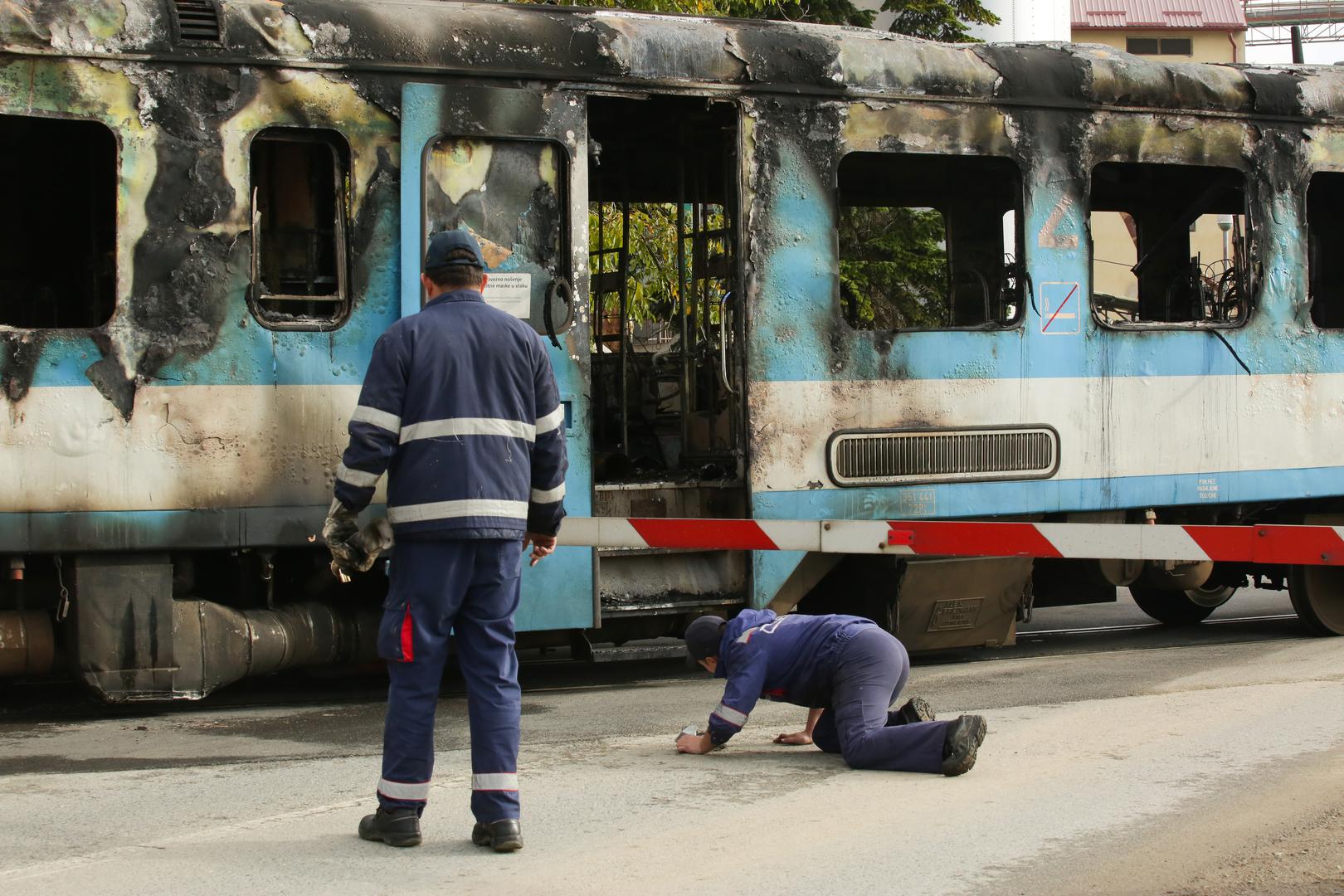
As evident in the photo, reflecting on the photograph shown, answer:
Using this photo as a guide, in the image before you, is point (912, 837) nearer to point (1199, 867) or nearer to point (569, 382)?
point (1199, 867)

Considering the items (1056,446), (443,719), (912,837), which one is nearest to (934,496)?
(1056,446)

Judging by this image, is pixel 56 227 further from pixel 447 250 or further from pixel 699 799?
pixel 699 799

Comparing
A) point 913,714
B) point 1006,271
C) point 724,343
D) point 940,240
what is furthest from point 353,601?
point 940,240

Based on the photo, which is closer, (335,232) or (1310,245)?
(335,232)

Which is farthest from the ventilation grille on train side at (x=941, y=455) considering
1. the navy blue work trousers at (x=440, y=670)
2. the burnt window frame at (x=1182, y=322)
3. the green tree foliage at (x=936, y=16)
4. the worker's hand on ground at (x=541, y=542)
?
the green tree foliage at (x=936, y=16)

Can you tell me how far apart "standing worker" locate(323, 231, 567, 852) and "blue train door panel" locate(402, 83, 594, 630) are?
2.62 metres

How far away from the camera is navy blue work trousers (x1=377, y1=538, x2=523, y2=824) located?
16.1ft

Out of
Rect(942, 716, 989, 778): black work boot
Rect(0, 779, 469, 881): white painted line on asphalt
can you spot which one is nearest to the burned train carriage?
Rect(0, 779, 469, 881): white painted line on asphalt

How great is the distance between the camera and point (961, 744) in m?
5.85

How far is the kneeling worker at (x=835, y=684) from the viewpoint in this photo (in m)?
5.97

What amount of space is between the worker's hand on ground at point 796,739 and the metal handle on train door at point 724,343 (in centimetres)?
212

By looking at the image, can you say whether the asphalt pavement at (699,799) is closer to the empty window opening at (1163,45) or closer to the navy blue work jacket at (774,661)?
the navy blue work jacket at (774,661)

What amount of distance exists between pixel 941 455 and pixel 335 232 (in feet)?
10.8

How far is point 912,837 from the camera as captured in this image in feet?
16.7
